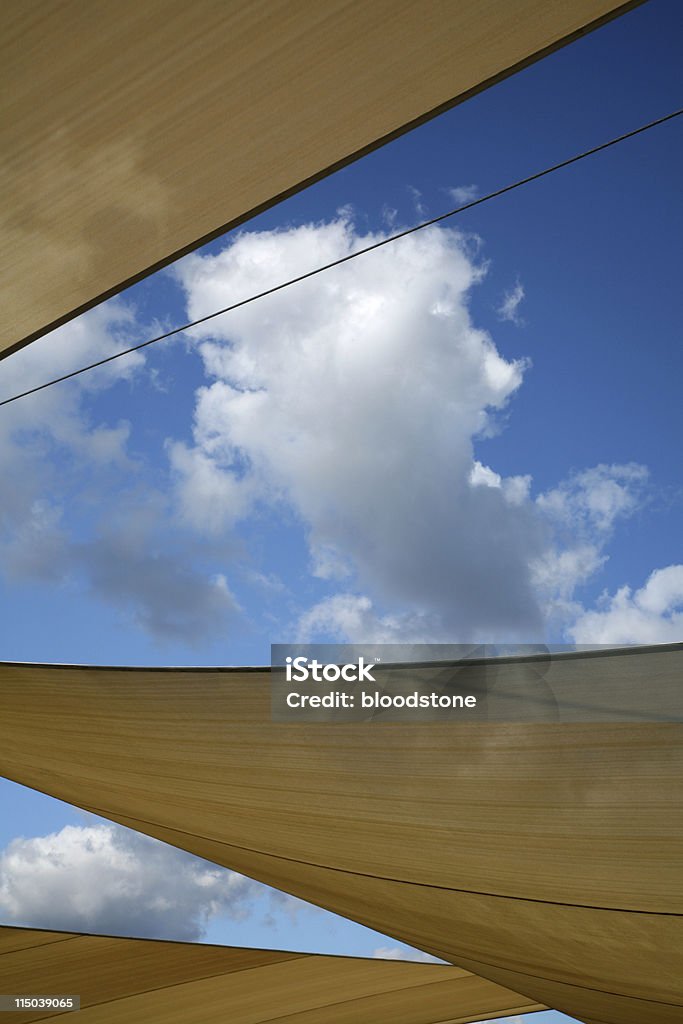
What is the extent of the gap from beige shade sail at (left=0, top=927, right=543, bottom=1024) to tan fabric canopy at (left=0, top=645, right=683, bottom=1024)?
2009 mm

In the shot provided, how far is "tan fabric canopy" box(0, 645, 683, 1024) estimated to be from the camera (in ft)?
8.59

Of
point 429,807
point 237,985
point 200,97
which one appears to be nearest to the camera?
point 200,97

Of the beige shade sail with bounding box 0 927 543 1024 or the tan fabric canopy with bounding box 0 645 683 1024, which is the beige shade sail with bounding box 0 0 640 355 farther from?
the beige shade sail with bounding box 0 927 543 1024

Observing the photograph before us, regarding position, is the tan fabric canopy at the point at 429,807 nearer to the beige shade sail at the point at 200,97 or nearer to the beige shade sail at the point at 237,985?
the beige shade sail at the point at 200,97

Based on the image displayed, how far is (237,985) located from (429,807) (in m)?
3.87

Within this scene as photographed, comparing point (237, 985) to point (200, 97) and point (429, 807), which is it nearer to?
point (429, 807)

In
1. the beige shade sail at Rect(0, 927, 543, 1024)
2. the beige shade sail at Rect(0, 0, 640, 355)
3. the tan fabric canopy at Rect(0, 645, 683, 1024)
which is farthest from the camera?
the beige shade sail at Rect(0, 927, 543, 1024)

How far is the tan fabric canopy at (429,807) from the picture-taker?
2.62 m

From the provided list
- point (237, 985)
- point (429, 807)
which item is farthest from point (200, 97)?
point (237, 985)

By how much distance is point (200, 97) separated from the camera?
69.0 inches

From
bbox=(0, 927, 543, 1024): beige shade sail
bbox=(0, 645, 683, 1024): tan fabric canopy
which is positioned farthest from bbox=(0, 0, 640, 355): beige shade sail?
bbox=(0, 927, 543, 1024): beige shade sail

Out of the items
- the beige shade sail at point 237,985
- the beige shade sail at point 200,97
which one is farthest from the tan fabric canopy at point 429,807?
the beige shade sail at point 237,985

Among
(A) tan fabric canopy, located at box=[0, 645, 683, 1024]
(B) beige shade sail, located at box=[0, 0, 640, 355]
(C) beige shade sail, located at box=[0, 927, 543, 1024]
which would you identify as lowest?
(C) beige shade sail, located at box=[0, 927, 543, 1024]

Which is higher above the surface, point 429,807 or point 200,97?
point 200,97
